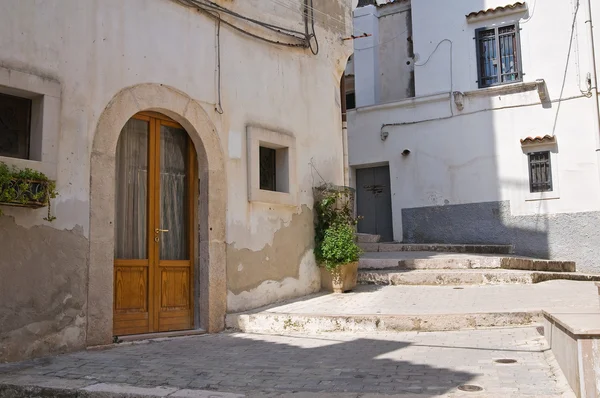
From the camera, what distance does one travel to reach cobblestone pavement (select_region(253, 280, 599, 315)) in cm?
752

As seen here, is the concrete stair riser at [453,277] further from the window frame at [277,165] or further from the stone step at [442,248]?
the stone step at [442,248]

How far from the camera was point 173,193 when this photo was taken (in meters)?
7.77

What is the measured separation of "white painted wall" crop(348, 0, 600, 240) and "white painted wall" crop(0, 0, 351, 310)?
4680 mm

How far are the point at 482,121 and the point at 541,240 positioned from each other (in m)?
3.06

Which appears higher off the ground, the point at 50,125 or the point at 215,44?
the point at 215,44

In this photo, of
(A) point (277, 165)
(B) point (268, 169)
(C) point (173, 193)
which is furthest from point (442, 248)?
(C) point (173, 193)

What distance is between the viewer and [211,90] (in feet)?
26.2

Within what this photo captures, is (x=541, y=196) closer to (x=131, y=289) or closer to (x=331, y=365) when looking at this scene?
(x=331, y=365)

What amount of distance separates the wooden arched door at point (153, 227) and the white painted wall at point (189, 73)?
57 cm

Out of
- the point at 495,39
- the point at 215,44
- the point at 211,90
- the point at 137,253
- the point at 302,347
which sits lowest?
the point at 302,347

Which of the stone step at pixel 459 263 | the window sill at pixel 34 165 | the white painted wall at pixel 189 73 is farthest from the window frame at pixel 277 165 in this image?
the window sill at pixel 34 165

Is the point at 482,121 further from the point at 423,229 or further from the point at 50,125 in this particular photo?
the point at 50,125

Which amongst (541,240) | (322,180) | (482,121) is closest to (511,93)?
(482,121)

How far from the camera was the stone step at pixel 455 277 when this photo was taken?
9.59 metres
